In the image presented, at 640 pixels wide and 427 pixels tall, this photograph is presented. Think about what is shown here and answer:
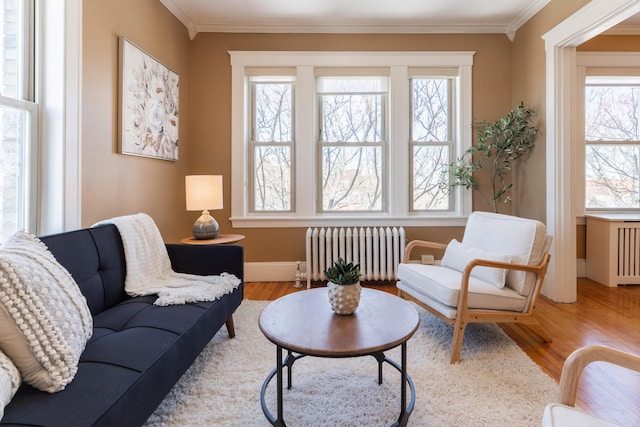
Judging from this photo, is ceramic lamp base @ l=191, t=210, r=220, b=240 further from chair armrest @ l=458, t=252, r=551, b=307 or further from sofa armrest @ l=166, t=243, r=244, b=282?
chair armrest @ l=458, t=252, r=551, b=307

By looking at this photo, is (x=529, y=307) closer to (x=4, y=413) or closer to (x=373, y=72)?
(x=4, y=413)

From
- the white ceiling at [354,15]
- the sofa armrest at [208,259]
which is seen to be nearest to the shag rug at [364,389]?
the sofa armrest at [208,259]

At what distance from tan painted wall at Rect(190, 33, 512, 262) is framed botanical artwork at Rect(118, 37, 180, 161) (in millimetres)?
411

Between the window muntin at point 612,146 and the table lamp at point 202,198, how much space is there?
421 cm

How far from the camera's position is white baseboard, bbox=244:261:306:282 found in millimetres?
3660

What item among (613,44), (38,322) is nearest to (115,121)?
(38,322)

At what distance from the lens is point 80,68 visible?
2.01 m

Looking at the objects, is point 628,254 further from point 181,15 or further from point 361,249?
point 181,15

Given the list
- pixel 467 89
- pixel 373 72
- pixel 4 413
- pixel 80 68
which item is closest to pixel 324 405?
pixel 4 413

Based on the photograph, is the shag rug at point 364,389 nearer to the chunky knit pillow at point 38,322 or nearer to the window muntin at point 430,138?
the chunky knit pillow at point 38,322

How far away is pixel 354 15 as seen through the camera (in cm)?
336

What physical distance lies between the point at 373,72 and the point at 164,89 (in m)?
2.18

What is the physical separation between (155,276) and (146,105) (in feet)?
4.94

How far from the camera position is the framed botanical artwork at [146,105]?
2424 mm
